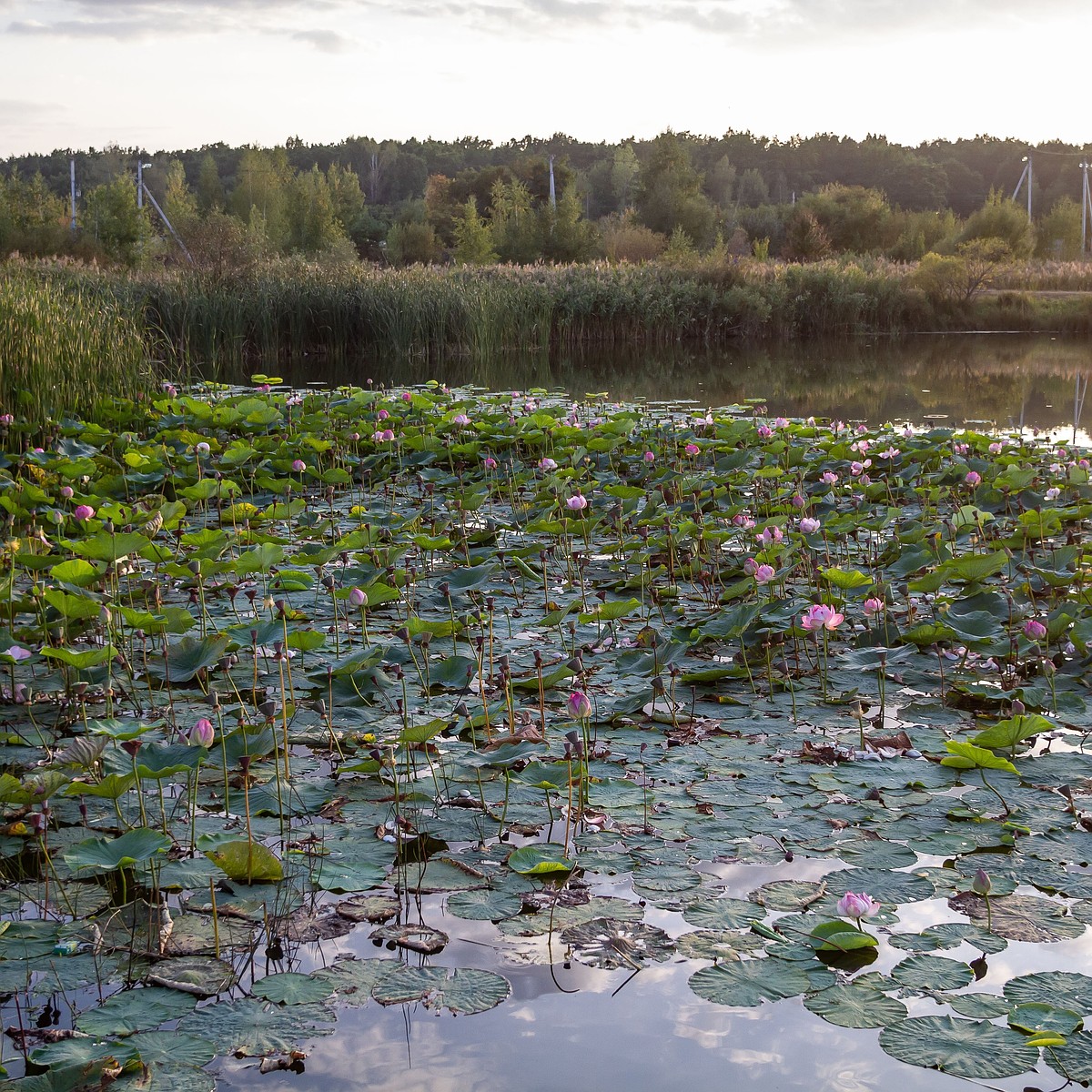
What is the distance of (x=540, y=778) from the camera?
2.11m

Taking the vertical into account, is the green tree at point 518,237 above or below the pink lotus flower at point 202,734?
above

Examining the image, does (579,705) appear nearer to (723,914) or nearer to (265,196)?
(723,914)

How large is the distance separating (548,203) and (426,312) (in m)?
19.8

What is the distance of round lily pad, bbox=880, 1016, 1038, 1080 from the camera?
1.40 metres

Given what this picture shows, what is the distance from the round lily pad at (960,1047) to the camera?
140cm

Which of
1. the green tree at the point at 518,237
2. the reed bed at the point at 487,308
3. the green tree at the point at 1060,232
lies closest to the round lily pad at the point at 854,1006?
the reed bed at the point at 487,308

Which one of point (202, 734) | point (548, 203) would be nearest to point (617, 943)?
point (202, 734)

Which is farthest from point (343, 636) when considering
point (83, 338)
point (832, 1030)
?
point (83, 338)

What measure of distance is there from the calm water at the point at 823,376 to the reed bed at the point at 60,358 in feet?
13.5

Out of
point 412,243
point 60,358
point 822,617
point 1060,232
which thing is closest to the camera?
point 822,617

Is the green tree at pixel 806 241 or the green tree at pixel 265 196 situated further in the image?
the green tree at pixel 265 196

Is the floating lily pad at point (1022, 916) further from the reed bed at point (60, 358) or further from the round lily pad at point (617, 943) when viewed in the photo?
the reed bed at point (60, 358)

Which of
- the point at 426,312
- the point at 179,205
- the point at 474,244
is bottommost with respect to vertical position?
the point at 426,312

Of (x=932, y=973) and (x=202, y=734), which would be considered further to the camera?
(x=202, y=734)
